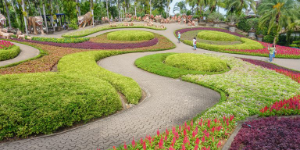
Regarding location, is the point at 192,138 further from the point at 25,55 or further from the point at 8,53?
the point at 25,55

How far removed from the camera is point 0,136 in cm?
503

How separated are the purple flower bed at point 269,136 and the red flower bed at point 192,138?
1.35 ft

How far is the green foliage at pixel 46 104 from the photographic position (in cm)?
520

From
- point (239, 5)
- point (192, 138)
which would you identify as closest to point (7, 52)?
point (192, 138)

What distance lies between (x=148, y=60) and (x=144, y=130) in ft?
32.8

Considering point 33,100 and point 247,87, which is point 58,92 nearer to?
point 33,100

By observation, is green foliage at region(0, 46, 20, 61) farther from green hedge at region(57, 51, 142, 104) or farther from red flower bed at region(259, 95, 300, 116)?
red flower bed at region(259, 95, 300, 116)

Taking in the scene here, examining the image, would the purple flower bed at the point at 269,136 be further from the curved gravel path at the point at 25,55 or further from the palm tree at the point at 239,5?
the palm tree at the point at 239,5

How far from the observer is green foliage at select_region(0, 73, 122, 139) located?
17.1 ft

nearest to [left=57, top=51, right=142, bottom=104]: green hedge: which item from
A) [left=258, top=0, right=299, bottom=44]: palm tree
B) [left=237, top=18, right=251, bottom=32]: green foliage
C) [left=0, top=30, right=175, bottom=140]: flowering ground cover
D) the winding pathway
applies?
[left=0, top=30, right=175, bottom=140]: flowering ground cover

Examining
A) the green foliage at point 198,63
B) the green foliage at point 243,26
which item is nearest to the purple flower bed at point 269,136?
the green foliage at point 198,63

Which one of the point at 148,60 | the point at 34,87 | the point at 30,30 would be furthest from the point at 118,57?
the point at 30,30

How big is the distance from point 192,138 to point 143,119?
2.15 metres

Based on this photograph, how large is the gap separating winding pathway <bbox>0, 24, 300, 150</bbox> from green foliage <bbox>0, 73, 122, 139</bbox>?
0.30 m
